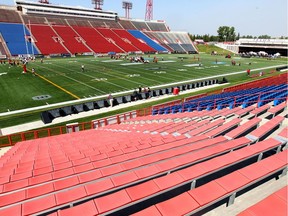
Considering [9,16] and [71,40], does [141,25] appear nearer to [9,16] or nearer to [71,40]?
[71,40]

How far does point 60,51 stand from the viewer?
59.3 meters

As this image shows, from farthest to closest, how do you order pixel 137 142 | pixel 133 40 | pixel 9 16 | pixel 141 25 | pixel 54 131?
pixel 141 25, pixel 133 40, pixel 9 16, pixel 54 131, pixel 137 142

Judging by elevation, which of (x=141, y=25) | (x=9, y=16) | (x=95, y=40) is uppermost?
(x=141, y=25)

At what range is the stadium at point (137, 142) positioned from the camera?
303cm

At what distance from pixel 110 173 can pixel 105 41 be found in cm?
7241

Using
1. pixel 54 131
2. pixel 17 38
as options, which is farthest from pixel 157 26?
pixel 54 131

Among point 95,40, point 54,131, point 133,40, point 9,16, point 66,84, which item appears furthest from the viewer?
point 133,40

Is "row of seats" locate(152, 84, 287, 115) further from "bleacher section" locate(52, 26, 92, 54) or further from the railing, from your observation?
"bleacher section" locate(52, 26, 92, 54)

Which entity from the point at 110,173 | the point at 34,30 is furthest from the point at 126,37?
the point at 110,173

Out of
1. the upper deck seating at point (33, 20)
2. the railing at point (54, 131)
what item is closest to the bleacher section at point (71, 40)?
the upper deck seating at point (33, 20)

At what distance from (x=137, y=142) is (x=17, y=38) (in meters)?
65.6

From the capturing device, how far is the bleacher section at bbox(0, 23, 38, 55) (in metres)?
54.7

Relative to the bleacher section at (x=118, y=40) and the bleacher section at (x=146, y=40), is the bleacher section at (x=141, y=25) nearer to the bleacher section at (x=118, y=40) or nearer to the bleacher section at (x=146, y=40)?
the bleacher section at (x=146, y=40)

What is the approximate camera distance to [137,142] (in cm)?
708
